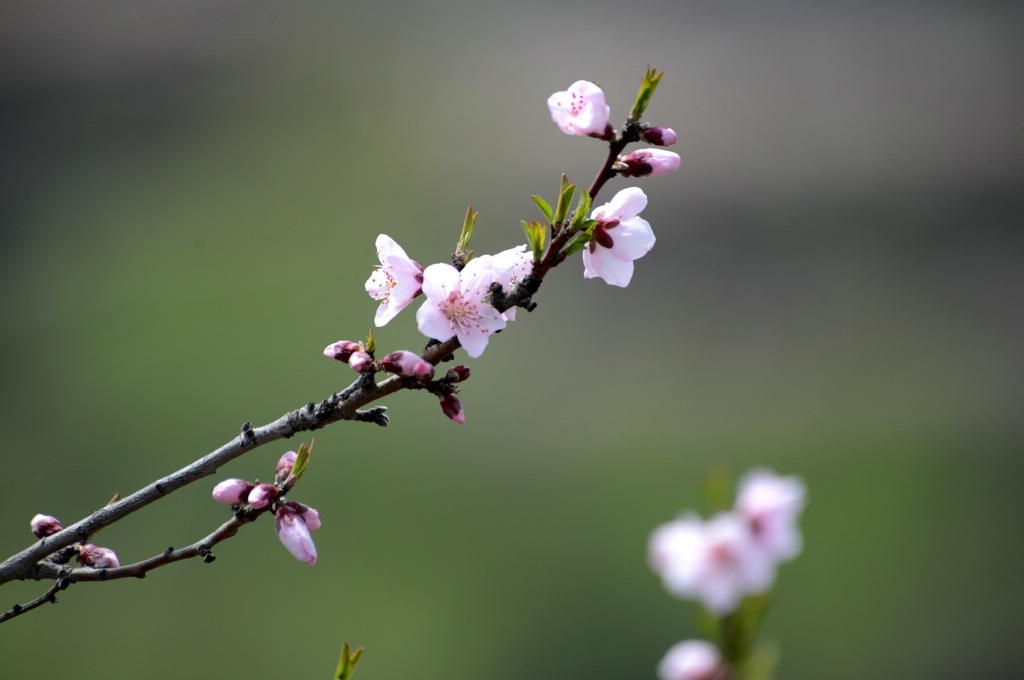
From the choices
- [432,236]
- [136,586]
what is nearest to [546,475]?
[432,236]

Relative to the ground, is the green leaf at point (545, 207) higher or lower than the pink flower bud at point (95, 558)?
higher

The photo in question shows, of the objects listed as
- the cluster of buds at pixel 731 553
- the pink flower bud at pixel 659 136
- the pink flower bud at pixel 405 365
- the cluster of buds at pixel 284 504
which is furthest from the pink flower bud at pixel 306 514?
the pink flower bud at pixel 659 136

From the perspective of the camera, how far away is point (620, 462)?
3.06 m

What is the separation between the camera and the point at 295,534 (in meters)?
0.58

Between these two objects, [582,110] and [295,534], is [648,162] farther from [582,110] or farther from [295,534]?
[295,534]

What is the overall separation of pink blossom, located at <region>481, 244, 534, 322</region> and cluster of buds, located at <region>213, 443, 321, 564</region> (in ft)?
0.52

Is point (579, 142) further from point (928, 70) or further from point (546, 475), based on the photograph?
point (928, 70)

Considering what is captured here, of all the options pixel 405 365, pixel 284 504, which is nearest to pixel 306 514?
pixel 284 504

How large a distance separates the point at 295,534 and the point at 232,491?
5 centimetres

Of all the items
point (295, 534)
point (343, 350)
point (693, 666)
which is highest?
point (343, 350)

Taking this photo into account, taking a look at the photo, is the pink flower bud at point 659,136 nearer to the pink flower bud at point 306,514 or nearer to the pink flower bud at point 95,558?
the pink flower bud at point 306,514

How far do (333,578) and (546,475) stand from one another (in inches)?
30.3

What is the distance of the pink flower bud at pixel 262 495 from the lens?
57 centimetres

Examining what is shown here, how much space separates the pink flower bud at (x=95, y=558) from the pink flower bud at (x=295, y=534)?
0.12m
